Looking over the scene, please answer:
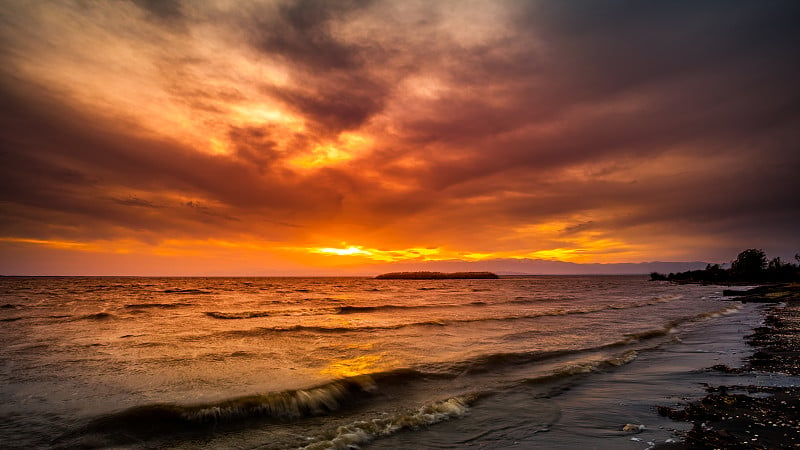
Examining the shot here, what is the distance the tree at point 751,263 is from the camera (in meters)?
128

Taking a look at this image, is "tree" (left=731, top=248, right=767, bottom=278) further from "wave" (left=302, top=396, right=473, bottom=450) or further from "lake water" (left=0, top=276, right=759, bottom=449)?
"wave" (left=302, top=396, right=473, bottom=450)

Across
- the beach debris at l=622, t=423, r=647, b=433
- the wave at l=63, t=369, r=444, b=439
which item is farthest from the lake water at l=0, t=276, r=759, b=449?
the beach debris at l=622, t=423, r=647, b=433

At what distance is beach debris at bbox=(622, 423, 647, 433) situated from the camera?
324 inches

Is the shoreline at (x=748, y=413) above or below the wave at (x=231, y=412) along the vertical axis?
above

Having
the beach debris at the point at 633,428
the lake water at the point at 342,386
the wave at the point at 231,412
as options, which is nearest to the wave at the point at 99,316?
the lake water at the point at 342,386

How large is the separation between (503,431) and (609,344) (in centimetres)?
1450

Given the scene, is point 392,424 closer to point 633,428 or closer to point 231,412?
point 231,412

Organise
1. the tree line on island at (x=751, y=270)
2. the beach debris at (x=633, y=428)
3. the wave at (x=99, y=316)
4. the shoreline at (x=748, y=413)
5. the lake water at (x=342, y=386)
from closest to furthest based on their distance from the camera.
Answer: the shoreline at (x=748, y=413)
the beach debris at (x=633, y=428)
the lake water at (x=342, y=386)
the wave at (x=99, y=316)
the tree line on island at (x=751, y=270)

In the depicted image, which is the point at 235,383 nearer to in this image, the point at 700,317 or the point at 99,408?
the point at 99,408

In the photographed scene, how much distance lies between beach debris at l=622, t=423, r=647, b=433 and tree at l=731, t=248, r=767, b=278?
162908 mm

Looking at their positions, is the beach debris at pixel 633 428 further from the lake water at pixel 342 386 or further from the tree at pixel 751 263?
the tree at pixel 751 263

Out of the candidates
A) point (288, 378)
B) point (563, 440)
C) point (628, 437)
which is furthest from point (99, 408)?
point (628, 437)

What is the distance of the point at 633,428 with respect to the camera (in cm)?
834

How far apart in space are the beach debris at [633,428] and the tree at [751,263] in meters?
163
